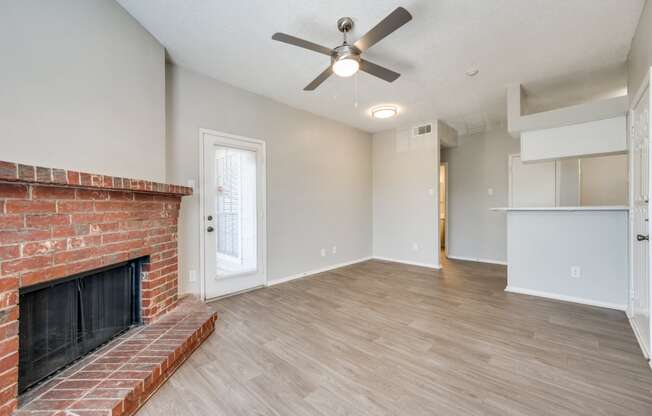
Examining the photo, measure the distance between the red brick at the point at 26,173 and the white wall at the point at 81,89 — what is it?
1.37 ft

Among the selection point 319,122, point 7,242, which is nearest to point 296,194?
point 319,122

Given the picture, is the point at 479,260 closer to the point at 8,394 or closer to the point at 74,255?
the point at 74,255

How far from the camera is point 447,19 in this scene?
2.21 meters

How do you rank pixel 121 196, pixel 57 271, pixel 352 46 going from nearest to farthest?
pixel 57 271, pixel 121 196, pixel 352 46

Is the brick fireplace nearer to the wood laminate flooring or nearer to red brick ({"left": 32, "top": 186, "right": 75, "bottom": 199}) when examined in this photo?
red brick ({"left": 32, "top": 186, "right": 75, "bottom": 199})

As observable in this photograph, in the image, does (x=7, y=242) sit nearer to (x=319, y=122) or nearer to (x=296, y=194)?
(x=296, y=194)

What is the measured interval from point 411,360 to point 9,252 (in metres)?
2.42

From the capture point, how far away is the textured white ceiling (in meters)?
2.09

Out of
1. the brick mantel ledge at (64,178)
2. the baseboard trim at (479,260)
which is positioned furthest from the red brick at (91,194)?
the baseboard trim at (479,260)

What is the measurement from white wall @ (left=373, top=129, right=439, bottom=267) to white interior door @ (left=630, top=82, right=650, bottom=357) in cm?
238

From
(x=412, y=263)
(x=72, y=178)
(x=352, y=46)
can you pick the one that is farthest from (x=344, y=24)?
(x=412, y=263)

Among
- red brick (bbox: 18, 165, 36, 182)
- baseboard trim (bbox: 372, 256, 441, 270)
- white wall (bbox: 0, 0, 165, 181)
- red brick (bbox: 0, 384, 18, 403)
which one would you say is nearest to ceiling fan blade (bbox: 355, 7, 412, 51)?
white wall (bbox: 0, 0, 165, 181)

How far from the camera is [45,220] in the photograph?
143 cm

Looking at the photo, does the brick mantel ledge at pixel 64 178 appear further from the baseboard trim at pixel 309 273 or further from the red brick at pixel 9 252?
the baseboard trim at pixel 309 273
